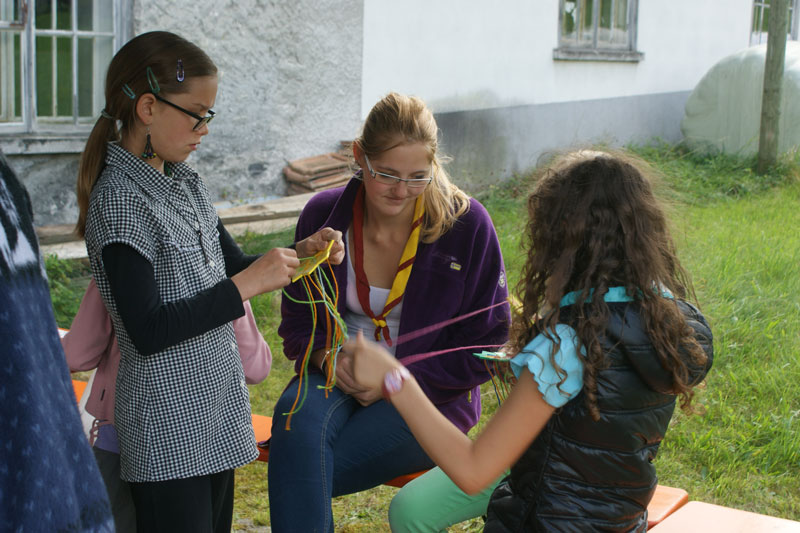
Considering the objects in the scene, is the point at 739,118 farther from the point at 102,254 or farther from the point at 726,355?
the point at 102,254

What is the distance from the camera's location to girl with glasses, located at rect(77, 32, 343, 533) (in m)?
1.92

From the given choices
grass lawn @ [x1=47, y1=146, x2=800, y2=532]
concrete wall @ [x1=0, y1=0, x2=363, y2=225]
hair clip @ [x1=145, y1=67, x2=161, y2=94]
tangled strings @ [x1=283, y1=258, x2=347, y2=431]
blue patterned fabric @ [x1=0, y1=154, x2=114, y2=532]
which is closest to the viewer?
blue patterned fabric @ [x1=0, y1=154, x2=114, y2=532]

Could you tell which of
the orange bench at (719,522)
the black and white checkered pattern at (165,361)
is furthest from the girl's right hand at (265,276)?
the orange bench at (719,522)

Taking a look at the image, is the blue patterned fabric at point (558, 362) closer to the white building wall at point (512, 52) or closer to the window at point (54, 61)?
the window at point (54, 61)

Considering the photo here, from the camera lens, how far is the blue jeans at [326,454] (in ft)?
7.41

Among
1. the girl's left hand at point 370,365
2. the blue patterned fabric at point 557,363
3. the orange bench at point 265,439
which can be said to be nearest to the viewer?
the blue patterned fabric at point 557,363

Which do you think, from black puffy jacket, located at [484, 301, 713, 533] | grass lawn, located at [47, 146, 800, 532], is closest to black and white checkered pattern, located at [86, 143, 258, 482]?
black puffy jacket, located at [484, 301, 713, 533]

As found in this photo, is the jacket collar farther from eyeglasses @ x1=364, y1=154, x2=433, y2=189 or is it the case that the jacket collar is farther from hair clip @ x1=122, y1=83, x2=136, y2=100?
eyeglasses @ x1=364, y1=154, x2=433, y2=189

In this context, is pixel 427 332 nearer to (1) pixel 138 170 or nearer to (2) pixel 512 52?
(1) pixel 138 170

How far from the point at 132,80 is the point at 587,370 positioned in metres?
1.32

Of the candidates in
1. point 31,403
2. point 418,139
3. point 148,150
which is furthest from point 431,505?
point 31,403

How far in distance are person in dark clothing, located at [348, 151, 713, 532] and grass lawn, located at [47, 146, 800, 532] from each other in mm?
263

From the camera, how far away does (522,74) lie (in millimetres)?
9805

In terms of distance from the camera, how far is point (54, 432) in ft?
2.25
